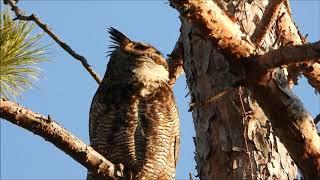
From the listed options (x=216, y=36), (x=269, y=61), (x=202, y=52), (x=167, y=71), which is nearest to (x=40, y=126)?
(x=216, y=36)

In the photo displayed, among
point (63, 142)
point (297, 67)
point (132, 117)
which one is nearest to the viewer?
point (63, 142)

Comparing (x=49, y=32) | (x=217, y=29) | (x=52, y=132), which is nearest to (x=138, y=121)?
(x=49, y=32)

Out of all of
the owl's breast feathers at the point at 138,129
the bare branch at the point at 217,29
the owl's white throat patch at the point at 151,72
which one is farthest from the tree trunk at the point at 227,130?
the owl's white throat patch at the point at 151,72

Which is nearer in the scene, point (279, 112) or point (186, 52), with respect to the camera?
point (279, 112)

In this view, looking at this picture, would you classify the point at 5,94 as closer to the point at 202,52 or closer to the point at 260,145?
the point at 202,52

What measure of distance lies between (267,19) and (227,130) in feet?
1.85

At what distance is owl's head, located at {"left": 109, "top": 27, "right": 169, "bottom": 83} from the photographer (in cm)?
384

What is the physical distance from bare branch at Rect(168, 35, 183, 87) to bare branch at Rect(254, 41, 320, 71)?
1.32 metres

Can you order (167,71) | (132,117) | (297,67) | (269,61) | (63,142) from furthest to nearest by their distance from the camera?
(167,71) < (132,117) < (297,67) < (63,142) < (269,61)

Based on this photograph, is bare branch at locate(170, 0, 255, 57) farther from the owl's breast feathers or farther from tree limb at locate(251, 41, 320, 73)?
the owl's breast feathers

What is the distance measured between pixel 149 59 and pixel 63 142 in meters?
1.69

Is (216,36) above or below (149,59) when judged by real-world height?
below

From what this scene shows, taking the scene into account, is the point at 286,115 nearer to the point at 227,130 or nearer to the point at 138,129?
the point at 227,130

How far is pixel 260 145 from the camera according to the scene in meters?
2.73
